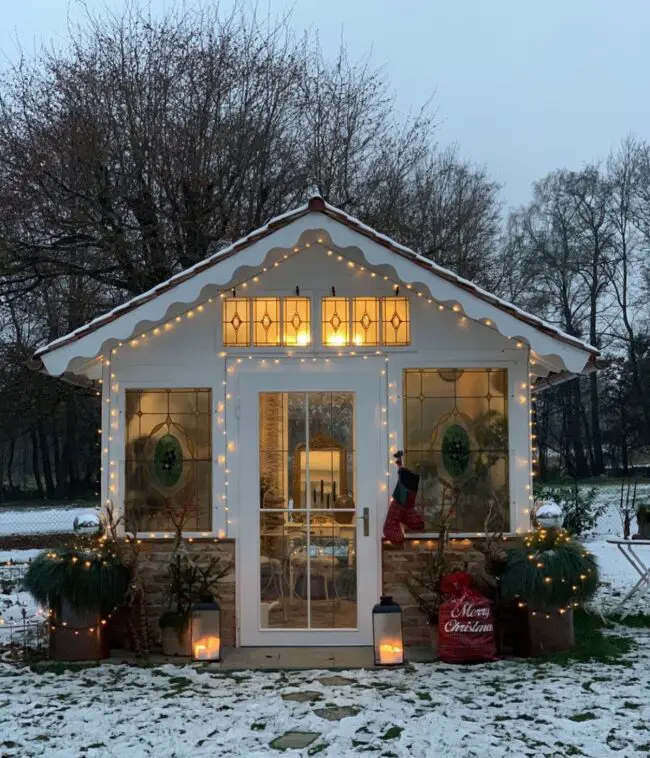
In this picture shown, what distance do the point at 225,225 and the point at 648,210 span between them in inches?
820

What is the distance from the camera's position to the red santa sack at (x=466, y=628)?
21.8 ft

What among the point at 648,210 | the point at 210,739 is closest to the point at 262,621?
the point at 210,739

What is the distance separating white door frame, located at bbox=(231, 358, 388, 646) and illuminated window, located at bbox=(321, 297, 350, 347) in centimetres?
19

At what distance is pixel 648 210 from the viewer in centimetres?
3039

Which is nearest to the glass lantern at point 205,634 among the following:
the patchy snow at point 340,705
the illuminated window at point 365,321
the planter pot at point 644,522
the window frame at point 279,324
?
the patchy snow at point 340,705

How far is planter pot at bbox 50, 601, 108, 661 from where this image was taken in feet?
22.4

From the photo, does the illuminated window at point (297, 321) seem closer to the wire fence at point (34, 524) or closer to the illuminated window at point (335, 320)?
the illuminated window at point (335, 320)

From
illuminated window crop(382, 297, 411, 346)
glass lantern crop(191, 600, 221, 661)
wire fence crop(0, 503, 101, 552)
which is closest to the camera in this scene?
glass lantern crop(191, 600, 221, 661)

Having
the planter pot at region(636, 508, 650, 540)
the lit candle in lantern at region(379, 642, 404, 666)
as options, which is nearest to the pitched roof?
the lit candle in lantern at region(379, 642, 404, 666)

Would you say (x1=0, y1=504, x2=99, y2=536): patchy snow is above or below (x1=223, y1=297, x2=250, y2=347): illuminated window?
below

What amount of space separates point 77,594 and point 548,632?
11.9ft

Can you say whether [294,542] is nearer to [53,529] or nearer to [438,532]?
[438,532]

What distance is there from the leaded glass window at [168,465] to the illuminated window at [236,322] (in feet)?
1.57

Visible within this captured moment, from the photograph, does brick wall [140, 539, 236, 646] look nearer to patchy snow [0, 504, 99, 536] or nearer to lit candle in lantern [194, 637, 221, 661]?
lit candle in lantern [194, 637, 221, 661]
